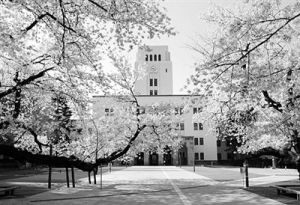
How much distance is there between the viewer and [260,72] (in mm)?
11102

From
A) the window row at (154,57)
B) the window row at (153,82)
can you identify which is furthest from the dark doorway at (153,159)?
Result: the window row at (154,57)

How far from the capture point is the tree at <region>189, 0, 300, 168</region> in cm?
849

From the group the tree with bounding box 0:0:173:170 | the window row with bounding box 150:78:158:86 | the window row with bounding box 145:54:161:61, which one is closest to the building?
the window row with bounding box 145:54:161:61

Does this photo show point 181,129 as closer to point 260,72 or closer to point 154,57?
point 154,57

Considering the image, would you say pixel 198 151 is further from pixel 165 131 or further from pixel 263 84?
pixel 263 84

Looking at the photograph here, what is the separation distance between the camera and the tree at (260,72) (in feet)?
27.8

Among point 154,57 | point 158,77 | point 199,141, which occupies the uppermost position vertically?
point 154,57

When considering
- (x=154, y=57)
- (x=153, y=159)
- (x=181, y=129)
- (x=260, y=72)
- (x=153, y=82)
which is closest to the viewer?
(x=260, y=72)

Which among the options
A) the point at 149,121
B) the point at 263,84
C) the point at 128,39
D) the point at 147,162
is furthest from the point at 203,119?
the point at 147,162

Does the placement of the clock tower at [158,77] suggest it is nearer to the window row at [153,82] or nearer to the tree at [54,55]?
the window row at [153,82]

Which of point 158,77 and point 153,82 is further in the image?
point 153,82

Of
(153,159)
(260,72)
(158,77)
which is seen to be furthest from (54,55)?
(158,77)

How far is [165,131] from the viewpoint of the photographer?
23031 mm

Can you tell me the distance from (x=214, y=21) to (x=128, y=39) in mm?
6837
